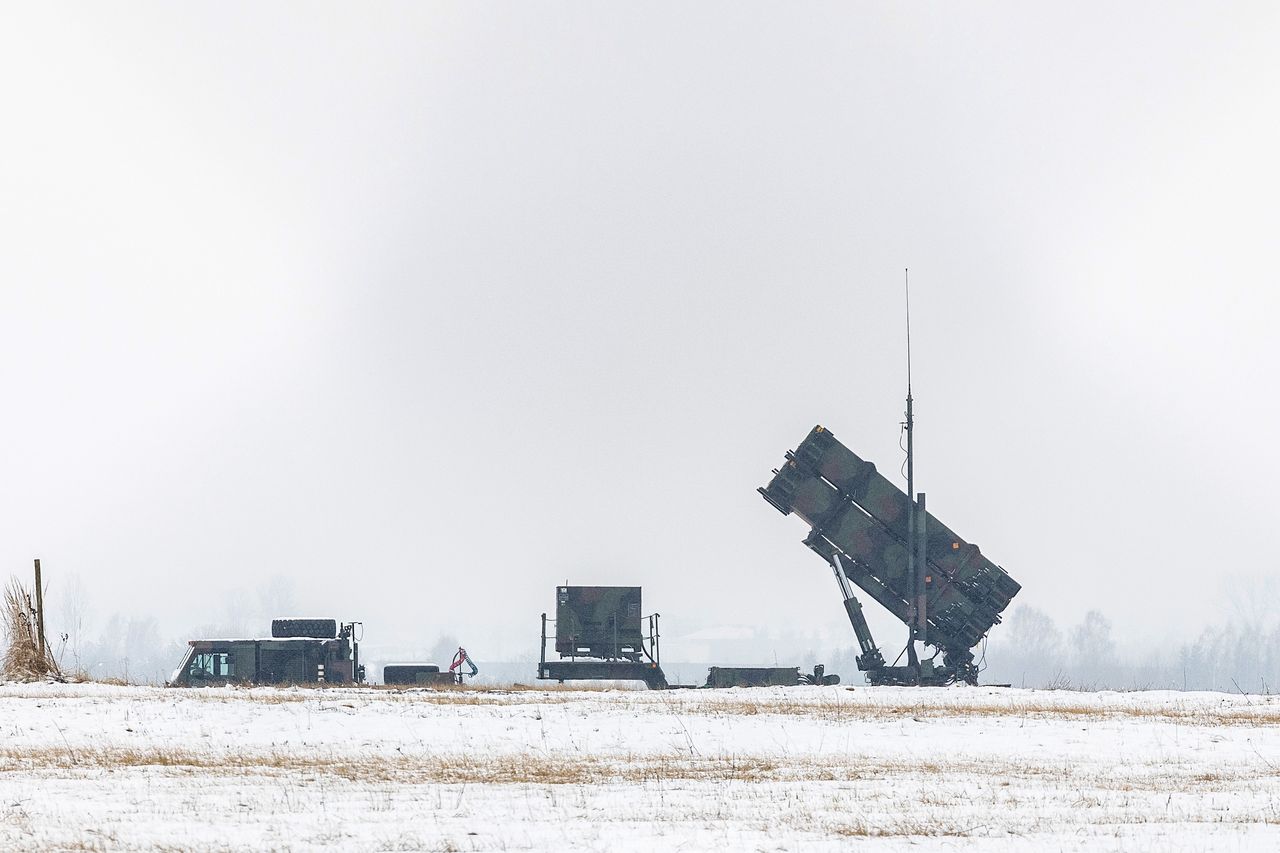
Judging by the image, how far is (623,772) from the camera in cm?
1450

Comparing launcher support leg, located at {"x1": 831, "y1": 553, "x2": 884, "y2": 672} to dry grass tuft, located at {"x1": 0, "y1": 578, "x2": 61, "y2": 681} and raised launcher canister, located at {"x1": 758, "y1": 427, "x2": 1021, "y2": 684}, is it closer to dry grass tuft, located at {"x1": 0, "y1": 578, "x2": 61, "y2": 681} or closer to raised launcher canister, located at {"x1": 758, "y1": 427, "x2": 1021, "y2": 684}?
raised launcher canister, located at {"x1": 758, "y1": 427, "x2": 1021, "y2": 684}

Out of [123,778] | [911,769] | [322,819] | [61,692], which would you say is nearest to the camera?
[322,819]

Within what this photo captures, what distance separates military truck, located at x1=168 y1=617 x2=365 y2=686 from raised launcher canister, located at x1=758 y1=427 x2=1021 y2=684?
11523mm

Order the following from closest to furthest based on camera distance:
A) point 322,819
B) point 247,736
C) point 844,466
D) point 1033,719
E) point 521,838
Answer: point 521,838 → point 322,819 → point 247,736 → point 1033,719 → point 844,466

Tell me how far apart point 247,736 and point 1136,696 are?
17739 mm

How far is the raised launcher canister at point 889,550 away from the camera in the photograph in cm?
3166

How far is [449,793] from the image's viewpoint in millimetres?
12586

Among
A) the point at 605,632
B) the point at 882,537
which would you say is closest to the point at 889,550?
the point at 882,537

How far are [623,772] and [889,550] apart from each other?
18.7 m

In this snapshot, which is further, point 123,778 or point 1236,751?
point 1236,751

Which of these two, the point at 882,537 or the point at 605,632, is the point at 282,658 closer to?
the point at 605,632

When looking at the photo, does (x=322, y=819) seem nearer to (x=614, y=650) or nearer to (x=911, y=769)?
(x=911, y=769)

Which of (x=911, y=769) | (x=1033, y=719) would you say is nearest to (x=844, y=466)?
(x=1033, y=719)

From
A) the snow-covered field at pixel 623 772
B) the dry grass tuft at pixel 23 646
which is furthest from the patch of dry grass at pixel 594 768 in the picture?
the dry grass tuft at pixel 23 646
